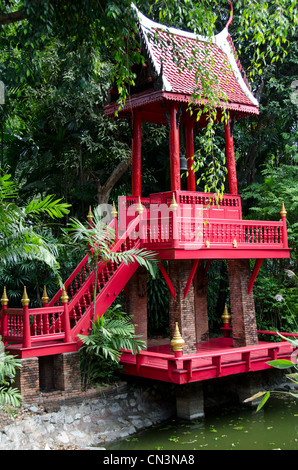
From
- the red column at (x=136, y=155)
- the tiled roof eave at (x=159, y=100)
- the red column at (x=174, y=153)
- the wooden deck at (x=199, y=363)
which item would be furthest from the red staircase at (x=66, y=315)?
the tiled roof eave at (x=159, y=100)

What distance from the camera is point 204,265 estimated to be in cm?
1393

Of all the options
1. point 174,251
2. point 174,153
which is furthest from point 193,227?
point 174,153

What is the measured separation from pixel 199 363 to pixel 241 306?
6.63 ft

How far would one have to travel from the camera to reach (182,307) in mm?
11242

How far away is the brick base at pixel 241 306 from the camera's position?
12375mm

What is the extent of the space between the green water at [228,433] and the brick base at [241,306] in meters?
1.61

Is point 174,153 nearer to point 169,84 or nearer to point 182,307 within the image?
point 169,84

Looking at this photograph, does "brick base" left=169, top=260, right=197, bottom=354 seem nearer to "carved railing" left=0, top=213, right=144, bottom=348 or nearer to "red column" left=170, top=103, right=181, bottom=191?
"carved railing" left=0, top=213, right=144, bottom=348

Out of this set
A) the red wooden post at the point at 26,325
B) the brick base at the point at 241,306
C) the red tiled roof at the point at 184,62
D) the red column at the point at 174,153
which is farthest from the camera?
the brick base at the point at 241,306

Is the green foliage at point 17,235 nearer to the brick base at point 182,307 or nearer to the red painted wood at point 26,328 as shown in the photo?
the red painted wood at point 26,328

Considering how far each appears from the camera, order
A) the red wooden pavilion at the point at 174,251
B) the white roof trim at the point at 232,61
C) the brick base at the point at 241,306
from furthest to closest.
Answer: the white roof trim at the point at 232,61 → the brick base at the point at 241,306 → the red wooden pavilion at the point at 174,251

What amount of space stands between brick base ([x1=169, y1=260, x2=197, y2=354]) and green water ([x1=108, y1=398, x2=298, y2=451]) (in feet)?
4.84

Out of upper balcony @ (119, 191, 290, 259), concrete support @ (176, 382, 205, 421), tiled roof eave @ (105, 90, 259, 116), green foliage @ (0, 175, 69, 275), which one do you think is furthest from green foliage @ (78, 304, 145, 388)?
tiled roof eave @ (105, 90, 259, 116)
